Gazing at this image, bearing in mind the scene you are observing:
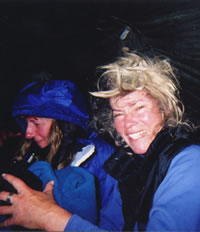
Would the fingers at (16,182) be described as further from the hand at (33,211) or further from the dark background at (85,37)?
the dark background at (85,37)

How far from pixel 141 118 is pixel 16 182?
908 millimetres

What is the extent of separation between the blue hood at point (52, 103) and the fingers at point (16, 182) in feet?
1.58

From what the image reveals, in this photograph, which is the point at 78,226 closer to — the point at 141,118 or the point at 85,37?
the point at 141,118

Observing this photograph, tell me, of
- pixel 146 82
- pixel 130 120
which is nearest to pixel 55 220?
pixel 130 120

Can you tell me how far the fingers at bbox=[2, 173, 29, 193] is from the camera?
946 millimetres

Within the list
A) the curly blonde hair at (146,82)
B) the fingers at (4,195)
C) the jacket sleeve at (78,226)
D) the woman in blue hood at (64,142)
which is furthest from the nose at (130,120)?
the fingers at (4,195)

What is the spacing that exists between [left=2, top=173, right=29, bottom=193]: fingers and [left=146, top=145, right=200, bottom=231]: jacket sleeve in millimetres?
732

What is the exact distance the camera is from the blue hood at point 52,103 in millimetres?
1271

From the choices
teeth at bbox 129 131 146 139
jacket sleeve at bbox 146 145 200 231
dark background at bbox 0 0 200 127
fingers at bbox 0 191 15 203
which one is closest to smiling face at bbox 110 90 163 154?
teeth at bbox 129 131 146 139

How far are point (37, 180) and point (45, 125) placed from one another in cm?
47

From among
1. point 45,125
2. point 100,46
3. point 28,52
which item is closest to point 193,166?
point 45,125

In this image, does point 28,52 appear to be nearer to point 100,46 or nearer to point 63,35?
point 63,35

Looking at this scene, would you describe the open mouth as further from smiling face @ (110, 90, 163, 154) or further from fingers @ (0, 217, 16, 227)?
fingers @ (0, 217, 16, 227)

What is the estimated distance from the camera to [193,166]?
72cm
